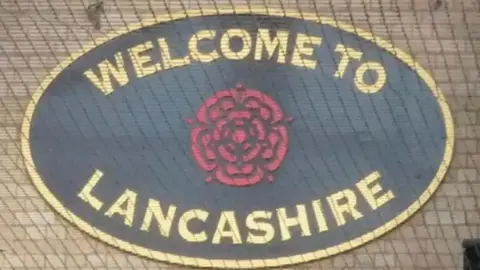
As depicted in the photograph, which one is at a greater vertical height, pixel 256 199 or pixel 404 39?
pixel 404 39

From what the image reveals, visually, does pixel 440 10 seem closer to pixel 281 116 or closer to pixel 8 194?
pixel 281 116

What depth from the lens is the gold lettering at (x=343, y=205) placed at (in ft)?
17.0

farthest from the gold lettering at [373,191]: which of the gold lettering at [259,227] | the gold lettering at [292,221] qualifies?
the gold lettering at [259,227]

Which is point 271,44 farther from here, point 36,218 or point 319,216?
point 36,218

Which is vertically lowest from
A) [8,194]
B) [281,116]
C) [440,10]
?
[8,194]

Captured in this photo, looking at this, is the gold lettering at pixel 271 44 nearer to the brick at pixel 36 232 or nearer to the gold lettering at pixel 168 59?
the gold lettering at pixel 168 59

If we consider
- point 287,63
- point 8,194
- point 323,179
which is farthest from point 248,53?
point 8,194

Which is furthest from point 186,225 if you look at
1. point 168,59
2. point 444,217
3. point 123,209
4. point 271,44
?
point 444,217

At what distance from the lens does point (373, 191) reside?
17.1ft

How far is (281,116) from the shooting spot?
5.29 metres

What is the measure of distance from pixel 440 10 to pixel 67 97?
134cm

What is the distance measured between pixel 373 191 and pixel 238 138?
50 centimetres

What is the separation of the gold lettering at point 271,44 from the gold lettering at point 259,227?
550 mm

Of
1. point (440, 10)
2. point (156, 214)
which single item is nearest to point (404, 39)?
point (440, 10)
